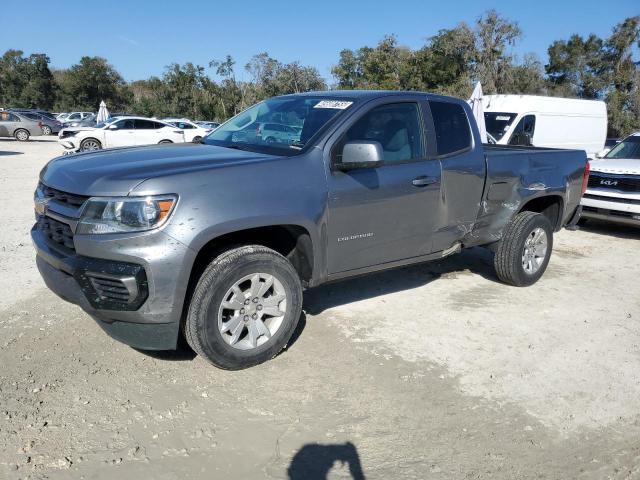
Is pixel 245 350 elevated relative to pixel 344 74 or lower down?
lower down

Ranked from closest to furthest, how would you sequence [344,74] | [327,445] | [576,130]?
[327,445], [576,130], [344,74]

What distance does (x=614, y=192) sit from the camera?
27.9ft

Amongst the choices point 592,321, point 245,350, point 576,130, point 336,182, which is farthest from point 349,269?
point 576,130

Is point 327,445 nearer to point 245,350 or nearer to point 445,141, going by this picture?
point 245,350

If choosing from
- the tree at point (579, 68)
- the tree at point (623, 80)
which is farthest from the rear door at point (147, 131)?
the tree at point (579, 68)

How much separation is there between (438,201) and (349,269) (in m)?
1.07

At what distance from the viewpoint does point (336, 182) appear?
3838mm

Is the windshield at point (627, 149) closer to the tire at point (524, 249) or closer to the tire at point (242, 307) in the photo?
the tire at point (524, 249)

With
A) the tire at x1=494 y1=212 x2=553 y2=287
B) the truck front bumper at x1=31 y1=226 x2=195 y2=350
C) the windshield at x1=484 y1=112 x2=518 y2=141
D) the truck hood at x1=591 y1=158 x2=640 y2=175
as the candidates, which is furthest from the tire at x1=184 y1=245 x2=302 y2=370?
the windshield at x1=484 y1=112 x2=518 y2=141

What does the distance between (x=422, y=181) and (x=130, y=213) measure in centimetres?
233

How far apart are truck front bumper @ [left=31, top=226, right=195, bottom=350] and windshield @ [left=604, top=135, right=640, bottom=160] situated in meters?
9.11

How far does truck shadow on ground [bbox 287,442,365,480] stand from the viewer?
271 cm

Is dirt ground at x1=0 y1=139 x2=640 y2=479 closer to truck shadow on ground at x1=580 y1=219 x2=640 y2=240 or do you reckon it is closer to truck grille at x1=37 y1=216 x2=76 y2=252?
truck grille at x1=37 y1=216 x2=76 y2=252

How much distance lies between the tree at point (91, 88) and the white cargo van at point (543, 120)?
165 feet
